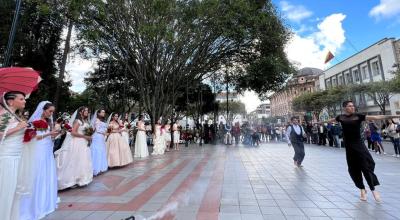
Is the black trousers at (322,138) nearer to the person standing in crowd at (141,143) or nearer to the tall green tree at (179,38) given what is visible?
the tall green tree at (179,38)

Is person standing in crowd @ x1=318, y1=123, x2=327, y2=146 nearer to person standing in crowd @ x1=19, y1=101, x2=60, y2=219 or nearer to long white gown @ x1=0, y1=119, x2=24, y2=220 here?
person standing in crowd @ x1=19, y1=101, x2=60, y2=219

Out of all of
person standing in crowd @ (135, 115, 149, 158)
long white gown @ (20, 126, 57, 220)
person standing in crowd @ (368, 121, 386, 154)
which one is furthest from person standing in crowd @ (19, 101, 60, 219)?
person standing in crowd @ (368, 121, 386, 154)

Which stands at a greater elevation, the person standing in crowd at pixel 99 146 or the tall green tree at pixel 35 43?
the tall green tree at pixel 35 43

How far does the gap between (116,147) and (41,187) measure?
5968 mm

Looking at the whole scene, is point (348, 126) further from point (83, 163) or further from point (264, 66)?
point (264, 66)

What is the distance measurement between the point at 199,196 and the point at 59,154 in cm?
362

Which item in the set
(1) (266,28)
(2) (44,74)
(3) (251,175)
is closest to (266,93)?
(1) (266,28)

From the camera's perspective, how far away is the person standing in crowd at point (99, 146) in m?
9.24

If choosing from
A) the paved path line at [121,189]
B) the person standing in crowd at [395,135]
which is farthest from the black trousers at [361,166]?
the person standing in crowd at [395,135]

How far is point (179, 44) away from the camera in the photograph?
1655cm

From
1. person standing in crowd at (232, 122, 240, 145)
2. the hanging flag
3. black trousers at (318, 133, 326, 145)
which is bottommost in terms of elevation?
black trousers at (318, 133, 326, 145)

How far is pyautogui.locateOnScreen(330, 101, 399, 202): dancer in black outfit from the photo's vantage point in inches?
224

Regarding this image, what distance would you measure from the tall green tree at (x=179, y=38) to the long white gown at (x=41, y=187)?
1001 centimetres

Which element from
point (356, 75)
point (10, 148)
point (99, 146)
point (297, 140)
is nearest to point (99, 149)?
point (99, 146)
